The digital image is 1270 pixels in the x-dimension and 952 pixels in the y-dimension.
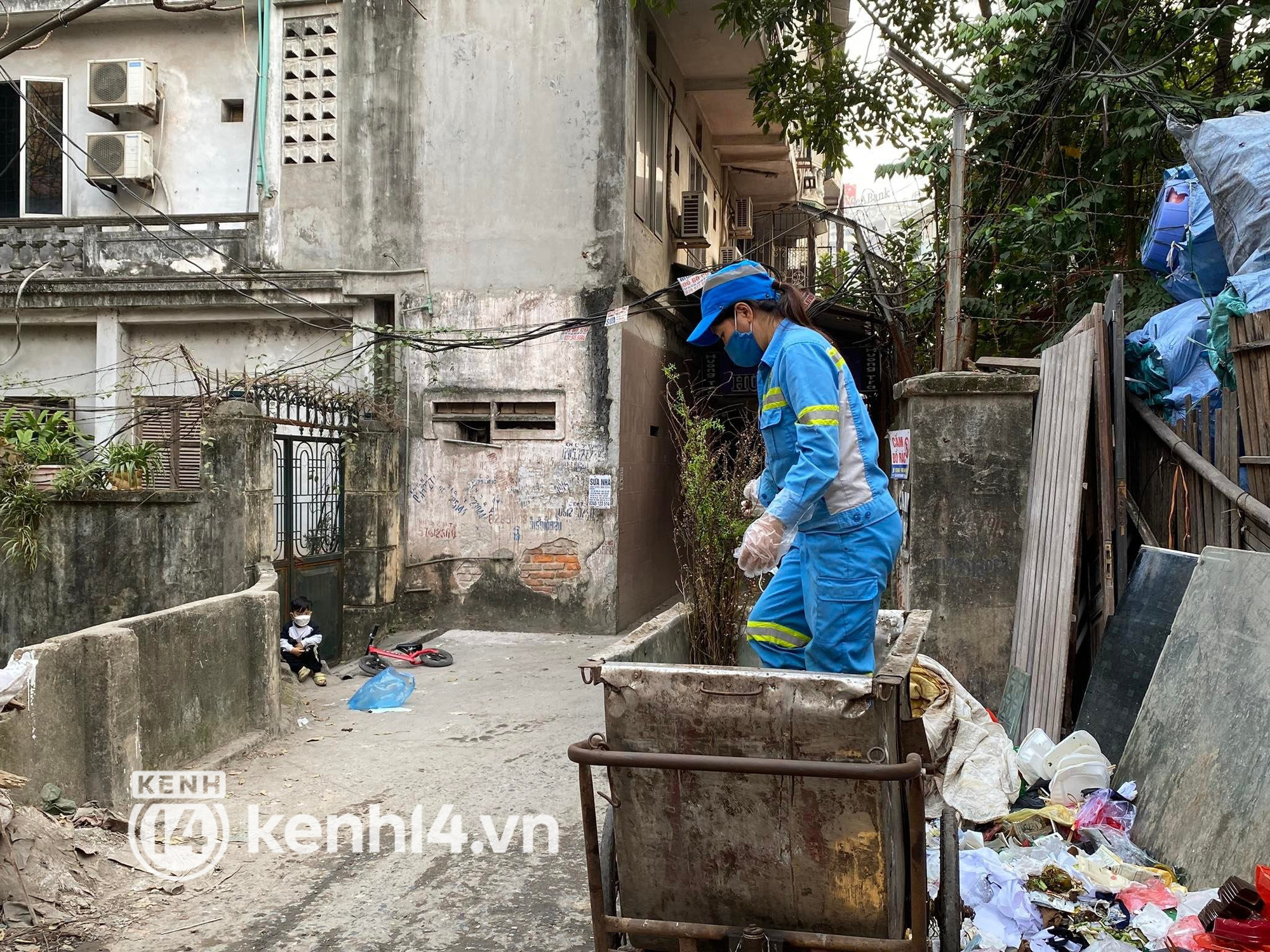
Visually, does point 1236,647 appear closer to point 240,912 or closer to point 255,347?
point 240,912

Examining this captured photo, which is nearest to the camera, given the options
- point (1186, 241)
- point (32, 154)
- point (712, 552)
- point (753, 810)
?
point (753, 810)

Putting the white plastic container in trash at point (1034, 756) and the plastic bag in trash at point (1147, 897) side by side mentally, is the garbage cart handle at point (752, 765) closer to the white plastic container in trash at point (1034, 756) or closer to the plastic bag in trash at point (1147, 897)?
the plastic bag in trash at point (1147, 897)

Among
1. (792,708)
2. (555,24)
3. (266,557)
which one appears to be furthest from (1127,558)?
(555,24)

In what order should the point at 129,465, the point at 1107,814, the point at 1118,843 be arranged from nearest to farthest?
the point at 1118,843 < the point at 1107,814 < the point at 129,465

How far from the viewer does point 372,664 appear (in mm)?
8453

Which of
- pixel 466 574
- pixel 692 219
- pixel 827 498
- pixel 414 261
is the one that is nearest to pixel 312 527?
pixel 466 574

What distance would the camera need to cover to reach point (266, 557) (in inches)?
290

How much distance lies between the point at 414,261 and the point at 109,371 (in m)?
4.17

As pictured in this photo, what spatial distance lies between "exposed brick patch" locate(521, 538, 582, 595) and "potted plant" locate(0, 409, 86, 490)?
4.43 metres

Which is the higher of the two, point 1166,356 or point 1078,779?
point 1166,356

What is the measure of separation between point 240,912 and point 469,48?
9.54m

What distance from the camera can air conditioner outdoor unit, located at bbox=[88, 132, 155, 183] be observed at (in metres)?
11.6

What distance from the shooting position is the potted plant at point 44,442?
8.11 meters

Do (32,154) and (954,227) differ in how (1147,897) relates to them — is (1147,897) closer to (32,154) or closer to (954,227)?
(954,227)
